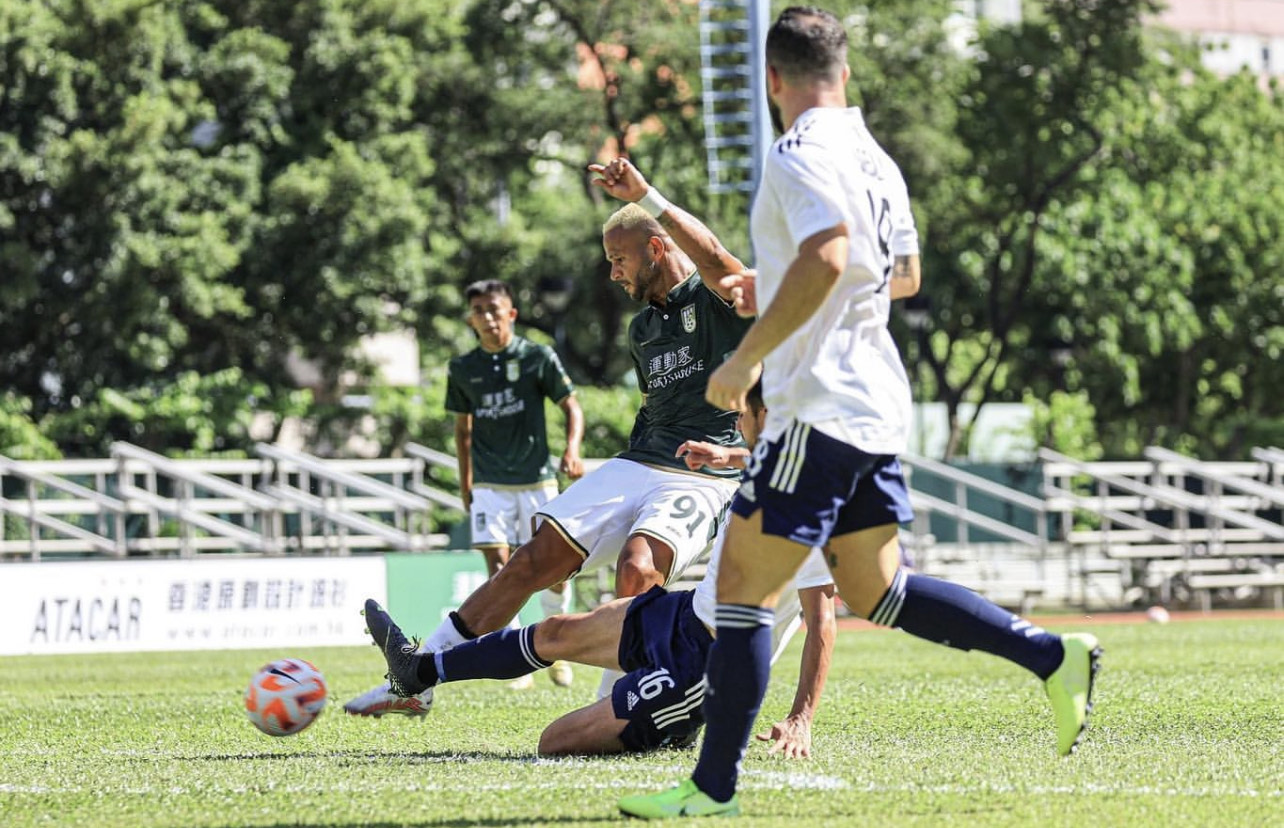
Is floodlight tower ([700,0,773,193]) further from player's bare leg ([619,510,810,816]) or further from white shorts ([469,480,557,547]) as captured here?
player's bare leg ([619,510,810,816])

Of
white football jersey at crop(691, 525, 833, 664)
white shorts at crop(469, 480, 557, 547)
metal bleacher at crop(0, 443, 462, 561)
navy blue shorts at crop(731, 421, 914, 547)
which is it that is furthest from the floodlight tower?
navy blue shorts at crop(731, 421, 914, 547)

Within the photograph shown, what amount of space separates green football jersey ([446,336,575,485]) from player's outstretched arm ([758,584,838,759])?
5187 mm

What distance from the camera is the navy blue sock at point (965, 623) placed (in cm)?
539

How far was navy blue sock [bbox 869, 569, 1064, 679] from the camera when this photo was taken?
17.7 feet

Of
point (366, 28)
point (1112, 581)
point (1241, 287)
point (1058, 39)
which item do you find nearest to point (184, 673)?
point (1112, 581)

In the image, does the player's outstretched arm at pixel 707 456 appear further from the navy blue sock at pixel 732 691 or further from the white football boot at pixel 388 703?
the navy blue sock at pixel 732 691

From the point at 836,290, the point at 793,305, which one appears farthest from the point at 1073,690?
the point at 793,305

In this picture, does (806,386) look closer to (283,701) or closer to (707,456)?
(707,456)

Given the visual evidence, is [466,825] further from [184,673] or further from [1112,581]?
[1112,581]

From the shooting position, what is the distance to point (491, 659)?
6.75 metres

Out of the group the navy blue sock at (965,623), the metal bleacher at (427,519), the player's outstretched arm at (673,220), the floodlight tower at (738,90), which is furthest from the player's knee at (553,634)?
the metal bleacher at (427,519)

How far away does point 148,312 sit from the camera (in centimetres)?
2594

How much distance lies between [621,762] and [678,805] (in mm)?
1570

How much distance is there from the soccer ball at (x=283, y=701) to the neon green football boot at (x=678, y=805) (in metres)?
2.14
